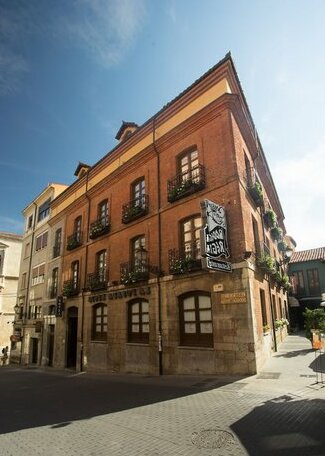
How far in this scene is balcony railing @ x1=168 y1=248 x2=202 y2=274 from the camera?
12.3 meters

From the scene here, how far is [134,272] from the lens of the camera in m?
15.1

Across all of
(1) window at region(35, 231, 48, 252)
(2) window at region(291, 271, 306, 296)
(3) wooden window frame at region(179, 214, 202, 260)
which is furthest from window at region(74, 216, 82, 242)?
(2) window at region(291, 271, 306, 296)

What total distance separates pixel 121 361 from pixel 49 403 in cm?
620

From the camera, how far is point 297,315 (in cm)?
3120

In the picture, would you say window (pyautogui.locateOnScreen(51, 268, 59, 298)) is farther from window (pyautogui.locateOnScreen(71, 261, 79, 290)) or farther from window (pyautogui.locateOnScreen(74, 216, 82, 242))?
window (pyautogui.locateOnScreen(74, 216, 82, 242))

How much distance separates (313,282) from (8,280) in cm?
3412

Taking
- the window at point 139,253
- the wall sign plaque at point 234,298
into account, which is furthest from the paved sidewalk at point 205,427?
the window at point 139,253

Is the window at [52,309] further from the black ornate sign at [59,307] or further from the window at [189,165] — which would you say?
the window at [189,165]

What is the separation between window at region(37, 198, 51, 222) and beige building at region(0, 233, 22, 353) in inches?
437

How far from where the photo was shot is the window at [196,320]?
1197cm

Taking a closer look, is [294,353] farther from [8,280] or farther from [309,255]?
[8,280]

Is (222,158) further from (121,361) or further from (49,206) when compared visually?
(49,206)

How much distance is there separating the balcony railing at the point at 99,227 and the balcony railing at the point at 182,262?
238 inches

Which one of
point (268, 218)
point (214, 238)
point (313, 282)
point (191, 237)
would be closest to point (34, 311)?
point (191, 237)
